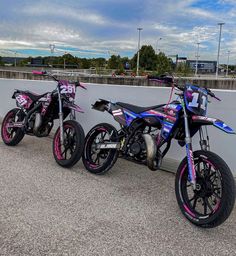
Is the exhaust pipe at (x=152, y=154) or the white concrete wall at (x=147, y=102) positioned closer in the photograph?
the exhaust pipe at (x=152, y=154)

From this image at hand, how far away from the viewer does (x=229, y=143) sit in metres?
4.11

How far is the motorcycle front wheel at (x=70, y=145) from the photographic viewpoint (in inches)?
169

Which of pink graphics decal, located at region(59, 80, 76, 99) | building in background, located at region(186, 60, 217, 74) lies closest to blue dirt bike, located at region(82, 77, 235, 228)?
pink graphics decal, located at region(59, 80, 76, 99)

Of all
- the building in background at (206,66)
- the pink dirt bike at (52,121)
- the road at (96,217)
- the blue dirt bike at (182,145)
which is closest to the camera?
the road at (96,217)

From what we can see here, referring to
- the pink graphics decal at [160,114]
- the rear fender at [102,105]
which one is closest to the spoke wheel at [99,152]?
the rear fender at [102,105]

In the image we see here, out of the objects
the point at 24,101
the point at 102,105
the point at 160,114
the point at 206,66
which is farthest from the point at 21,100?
the point at 206,66

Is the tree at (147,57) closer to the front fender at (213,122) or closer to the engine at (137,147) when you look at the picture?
the engine at (137,147)

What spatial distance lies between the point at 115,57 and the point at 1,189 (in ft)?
213

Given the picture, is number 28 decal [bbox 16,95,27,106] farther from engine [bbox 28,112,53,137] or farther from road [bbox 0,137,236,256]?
road [bbox 0,137,236,256]

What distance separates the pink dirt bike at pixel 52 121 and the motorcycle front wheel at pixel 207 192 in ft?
5.40

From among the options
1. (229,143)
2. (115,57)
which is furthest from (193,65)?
(229,143)

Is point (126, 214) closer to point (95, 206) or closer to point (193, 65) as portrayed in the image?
point (95, 206)

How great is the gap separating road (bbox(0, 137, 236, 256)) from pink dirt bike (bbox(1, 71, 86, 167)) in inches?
11.9

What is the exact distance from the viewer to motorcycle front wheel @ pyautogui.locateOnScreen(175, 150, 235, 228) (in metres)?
2.73
